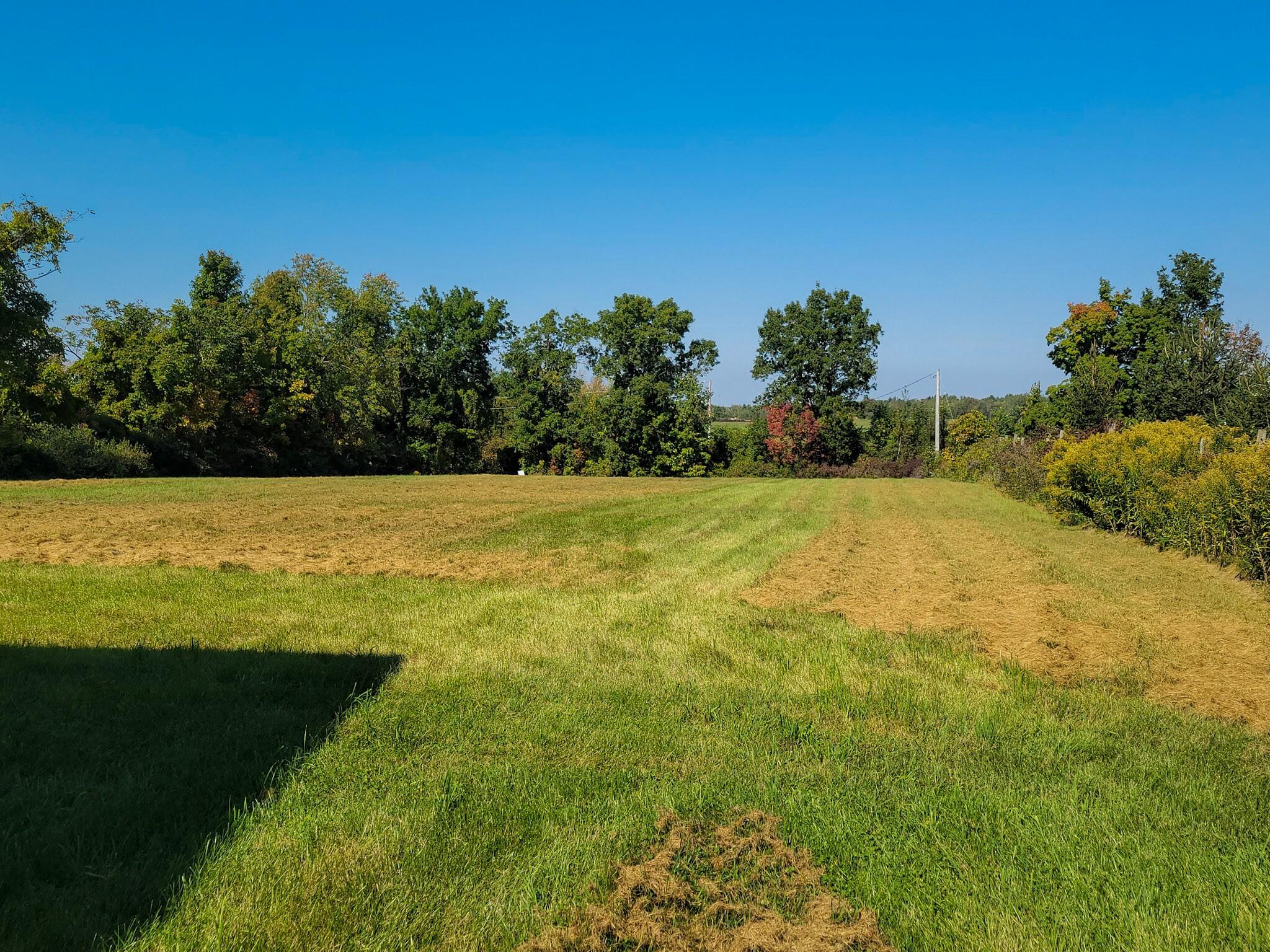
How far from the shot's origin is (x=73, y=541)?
9.67m

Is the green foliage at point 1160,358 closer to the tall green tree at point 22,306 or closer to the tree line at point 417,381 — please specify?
the tree line at point 417,381

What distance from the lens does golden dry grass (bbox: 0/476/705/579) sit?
8.61 meters

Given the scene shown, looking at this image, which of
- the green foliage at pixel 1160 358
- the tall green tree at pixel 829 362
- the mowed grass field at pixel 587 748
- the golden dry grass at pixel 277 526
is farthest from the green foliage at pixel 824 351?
the mowed grass field at pixel 587 748

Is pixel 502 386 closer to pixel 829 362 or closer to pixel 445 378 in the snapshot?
pixel 445 378

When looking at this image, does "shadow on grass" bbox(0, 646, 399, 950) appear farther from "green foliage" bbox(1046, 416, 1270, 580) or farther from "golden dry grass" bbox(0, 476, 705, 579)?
"green foliage" bbox(1046, 416, 1270, 580)

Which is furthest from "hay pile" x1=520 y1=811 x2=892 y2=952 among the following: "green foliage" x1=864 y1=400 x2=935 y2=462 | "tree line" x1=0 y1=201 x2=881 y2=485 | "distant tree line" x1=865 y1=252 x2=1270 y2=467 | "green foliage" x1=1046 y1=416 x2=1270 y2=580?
"green foliage" x1=864 y1=400 x2=935 y2=462

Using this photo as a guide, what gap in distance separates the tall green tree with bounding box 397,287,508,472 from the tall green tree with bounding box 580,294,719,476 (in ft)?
22.9

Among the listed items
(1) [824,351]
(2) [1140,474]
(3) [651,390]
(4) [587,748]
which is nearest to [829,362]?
(1) [824,351]

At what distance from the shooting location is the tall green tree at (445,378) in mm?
44031

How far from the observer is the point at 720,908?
7.49ft

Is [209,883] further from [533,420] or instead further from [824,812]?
[533,420]

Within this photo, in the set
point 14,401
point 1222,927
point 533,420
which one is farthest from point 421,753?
point 533,420

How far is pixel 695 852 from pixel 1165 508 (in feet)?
37.5

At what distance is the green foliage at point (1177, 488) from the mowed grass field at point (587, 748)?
3.26 ft
